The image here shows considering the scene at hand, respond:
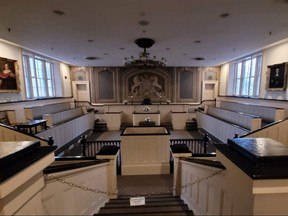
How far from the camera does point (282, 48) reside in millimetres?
5598

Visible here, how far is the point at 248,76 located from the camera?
764 centimetres

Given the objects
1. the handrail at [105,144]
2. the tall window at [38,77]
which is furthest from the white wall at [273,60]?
the tall window at [38,77]

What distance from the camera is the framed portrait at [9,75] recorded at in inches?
211

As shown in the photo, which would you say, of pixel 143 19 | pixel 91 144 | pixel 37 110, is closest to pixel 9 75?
pixel 37 110

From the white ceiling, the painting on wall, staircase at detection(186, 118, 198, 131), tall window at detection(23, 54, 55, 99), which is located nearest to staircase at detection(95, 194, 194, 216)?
the white ceiling

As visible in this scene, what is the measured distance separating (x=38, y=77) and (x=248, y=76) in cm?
996

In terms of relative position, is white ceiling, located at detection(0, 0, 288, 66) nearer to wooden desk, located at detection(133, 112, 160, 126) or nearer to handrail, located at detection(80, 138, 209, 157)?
handrail, located at detection(80, 138, 209, 157)

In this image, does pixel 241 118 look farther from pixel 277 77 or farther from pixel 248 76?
pixel 248 76

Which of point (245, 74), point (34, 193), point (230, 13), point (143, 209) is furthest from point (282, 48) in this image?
point (34, 193)

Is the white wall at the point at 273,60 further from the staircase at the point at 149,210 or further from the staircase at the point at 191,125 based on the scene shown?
the staircase at the point at 149,210

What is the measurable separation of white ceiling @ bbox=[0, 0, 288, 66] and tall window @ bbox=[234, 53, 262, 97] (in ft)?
6.50

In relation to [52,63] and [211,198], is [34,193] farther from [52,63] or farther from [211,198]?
[52,63]

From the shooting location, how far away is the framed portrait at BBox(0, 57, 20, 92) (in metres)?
5.36

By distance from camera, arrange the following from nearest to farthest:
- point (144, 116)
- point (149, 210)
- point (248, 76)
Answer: point (149, 210) → point (248, 76) → point (144, 116)
